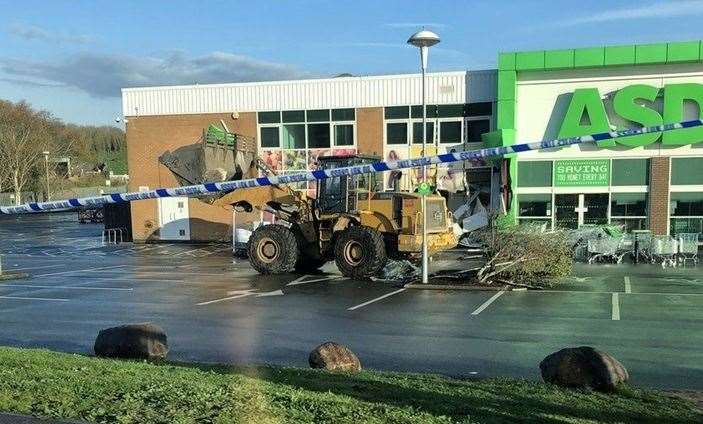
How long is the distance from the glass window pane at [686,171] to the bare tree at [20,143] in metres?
61.0

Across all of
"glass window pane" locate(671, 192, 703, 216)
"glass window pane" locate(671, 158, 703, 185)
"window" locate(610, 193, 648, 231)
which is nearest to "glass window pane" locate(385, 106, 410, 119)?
"window" locate(610, 193, 648, 231)

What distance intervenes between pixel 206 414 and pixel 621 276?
14.9 meters

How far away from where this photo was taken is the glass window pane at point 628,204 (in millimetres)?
25172

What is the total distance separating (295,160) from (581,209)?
12719 millimetres

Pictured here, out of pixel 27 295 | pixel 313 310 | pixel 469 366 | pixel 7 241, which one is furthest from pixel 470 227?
pixel 7 241

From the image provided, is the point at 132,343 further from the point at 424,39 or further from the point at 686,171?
the point at 686,171

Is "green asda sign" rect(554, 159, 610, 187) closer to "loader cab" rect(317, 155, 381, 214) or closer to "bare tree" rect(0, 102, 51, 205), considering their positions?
"loader cab" rect(317, 155, 381, 214)

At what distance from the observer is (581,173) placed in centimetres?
2561

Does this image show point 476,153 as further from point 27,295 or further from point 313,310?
point 27,295

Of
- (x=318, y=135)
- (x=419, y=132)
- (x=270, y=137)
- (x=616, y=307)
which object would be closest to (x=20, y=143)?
(x=270, y=137)

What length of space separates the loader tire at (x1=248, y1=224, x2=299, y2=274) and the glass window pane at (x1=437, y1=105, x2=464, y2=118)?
12.0 m

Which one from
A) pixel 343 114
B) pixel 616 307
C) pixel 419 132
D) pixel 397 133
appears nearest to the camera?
pixel 616 307

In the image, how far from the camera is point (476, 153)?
295 inches

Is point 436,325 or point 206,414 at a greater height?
point 206,414
